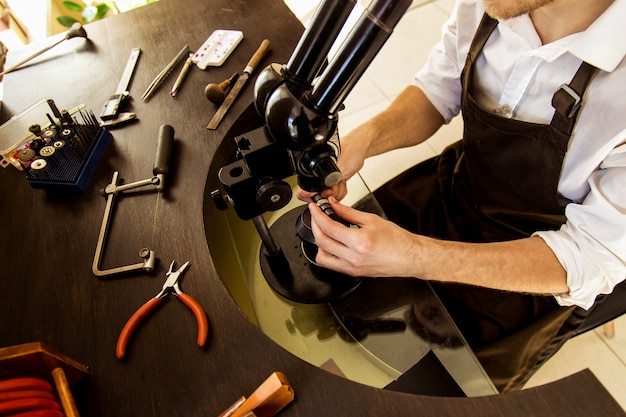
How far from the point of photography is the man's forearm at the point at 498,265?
813mm

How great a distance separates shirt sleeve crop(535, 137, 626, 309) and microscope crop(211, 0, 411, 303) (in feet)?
1.60

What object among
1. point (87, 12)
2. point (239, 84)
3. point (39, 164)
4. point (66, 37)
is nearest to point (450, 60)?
point (239, 84)

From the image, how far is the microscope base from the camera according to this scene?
0.90 meters

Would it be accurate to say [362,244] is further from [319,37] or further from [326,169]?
[319,37]

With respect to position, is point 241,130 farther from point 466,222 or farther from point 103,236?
point 466,222

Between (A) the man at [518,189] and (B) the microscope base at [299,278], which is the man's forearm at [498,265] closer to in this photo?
(A) the man at [518,189]

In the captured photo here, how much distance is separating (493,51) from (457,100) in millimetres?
238

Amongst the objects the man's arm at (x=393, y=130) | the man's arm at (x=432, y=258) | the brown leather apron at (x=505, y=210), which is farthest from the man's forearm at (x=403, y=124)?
the man's arm at (x=432, y=258)

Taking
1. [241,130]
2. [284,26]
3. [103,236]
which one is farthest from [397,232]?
[284,26]

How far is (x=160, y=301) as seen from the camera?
0.76m

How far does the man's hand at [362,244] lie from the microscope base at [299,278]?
0.10 meters

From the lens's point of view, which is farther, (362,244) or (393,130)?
(393,130)

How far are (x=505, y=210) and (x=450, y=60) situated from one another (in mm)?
438

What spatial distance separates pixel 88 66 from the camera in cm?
122
